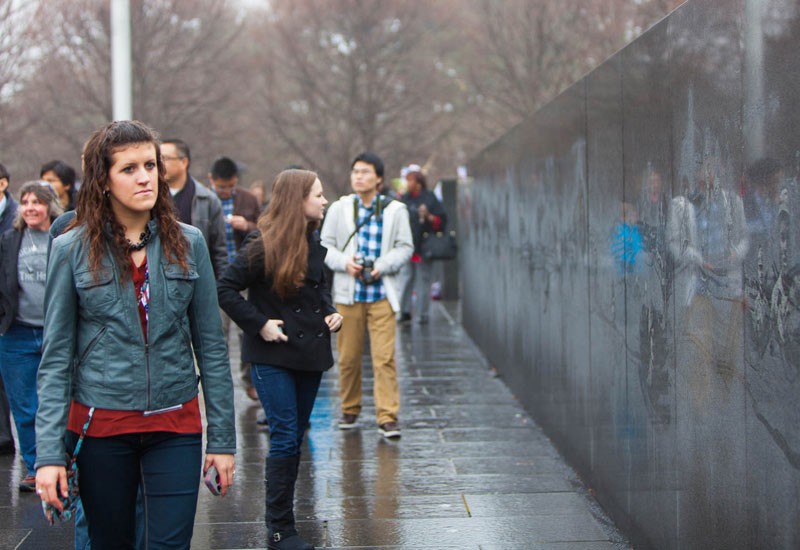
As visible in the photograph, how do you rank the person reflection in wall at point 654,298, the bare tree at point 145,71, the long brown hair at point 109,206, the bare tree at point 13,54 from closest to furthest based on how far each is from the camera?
1. the long brown hair at point 109,206
2. the person reflection in wall at point 654,298
3. the bare tree at point 13,54
4. the bare tree at point 145,71

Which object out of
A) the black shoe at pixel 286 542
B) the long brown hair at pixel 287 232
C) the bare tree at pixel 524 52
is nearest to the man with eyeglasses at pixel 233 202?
the long brown hair at pixel 287 232

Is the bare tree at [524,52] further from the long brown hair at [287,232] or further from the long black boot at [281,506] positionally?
the long black boot at [281,506]

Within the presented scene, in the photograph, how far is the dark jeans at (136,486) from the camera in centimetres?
361

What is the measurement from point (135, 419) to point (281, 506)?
2083 millimetres

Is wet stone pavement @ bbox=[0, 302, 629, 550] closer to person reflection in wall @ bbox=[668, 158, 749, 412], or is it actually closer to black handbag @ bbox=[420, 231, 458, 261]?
person reflection in wall @ bbox=[668, 158, 749, 412]

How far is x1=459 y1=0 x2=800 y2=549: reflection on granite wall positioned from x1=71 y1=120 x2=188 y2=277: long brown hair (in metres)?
1.77

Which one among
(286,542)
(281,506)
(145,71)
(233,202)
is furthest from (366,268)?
(145,71)

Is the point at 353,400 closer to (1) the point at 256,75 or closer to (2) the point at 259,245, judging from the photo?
(2) the point at 259,245

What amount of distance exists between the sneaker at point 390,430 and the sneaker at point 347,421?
363 millimetres

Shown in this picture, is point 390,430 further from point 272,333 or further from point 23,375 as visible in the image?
point 272,333

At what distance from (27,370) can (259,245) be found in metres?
1.94

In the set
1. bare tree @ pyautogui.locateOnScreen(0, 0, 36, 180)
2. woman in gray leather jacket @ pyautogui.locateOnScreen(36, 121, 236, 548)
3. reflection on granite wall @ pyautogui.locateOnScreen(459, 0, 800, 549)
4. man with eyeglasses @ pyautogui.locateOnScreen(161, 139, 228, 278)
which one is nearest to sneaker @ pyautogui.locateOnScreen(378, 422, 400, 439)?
reflection on granite wall @ pyautogui.locateOnScreen(459, 0, 800, 549)

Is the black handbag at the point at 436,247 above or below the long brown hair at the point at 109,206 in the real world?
above

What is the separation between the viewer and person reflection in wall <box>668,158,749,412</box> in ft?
12.7
